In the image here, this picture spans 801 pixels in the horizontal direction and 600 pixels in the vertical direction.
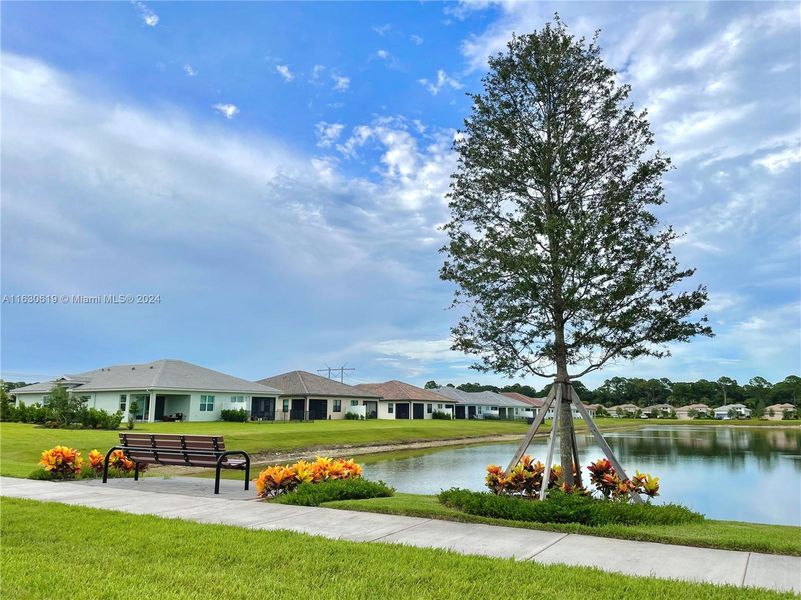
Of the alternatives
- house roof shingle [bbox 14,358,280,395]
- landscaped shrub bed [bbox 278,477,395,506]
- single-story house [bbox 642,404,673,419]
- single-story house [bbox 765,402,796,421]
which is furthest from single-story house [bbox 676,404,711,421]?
landscaped shrub bed [bbox 278,477,395,506]

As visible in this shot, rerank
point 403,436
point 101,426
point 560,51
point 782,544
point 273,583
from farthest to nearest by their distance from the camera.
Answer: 1. point 403,436
2. point 101,426
3. point 560,51
4. point 782,544
5. point 273,583

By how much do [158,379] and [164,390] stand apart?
1.31 meters

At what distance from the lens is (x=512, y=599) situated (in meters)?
4.09

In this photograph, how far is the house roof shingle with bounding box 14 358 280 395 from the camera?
3875 centimetres

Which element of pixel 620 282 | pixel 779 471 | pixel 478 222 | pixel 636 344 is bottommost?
pixel 779 471

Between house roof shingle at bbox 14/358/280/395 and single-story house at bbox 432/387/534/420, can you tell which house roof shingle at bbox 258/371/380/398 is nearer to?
house roof shingle at bbox 14/358/280/395

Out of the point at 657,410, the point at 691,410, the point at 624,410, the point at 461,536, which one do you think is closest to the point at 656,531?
the point at 461,536

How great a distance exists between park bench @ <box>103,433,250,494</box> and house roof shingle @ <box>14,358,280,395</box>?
2759cm

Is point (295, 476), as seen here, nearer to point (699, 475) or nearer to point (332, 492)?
point (332, 492)

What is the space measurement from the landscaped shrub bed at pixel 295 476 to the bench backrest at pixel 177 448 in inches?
61.7

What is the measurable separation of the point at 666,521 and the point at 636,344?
308 cm

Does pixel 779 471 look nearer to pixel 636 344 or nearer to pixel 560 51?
pixel 636 344

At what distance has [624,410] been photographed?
10519cm

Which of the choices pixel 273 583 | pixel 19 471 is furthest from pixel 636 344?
pixel 19 471
